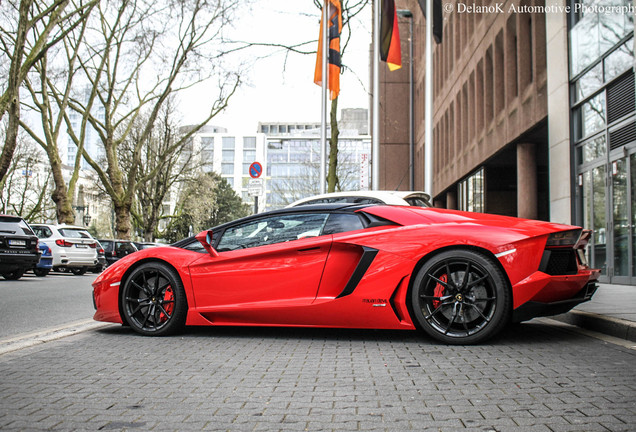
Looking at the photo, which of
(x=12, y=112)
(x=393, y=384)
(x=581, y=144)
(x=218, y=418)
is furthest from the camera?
(x=12, y=112)

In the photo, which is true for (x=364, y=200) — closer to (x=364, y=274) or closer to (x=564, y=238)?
(x=364, y=274)

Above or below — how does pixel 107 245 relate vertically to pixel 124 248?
above

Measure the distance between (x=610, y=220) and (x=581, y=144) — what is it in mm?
2210

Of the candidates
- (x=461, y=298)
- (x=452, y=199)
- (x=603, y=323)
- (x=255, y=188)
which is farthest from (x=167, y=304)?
(x=452, y=199)

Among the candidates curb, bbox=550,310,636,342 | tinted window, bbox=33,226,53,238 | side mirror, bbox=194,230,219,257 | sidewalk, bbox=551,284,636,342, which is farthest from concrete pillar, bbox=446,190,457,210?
side mirror, bbox=194,230,219,257

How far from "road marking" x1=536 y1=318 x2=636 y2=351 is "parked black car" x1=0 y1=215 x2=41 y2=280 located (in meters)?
13.6

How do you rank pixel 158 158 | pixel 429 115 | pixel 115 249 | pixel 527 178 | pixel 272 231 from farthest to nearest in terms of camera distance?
pixel 158 158
pixel 115 249
pixel 527 178
pixel 429 115
pixel 272 231

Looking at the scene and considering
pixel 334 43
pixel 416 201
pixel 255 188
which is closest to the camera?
pixel 416 201

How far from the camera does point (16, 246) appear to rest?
52.0 ft

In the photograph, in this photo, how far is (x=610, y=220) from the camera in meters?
12.1

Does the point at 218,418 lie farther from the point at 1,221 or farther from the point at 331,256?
the point at 1,221

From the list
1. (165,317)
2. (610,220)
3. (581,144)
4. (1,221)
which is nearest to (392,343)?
(165,317)

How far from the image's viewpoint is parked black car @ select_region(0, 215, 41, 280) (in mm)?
15648

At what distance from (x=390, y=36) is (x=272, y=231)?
12131mm
